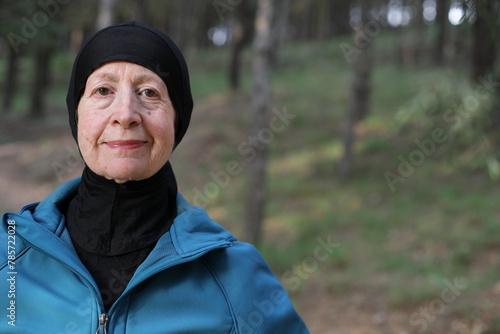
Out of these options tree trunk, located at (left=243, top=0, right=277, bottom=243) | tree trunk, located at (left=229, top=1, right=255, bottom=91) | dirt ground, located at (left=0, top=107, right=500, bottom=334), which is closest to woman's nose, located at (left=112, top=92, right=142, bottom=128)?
dirt ground, located at (left=0, top=107, right=500, bottom=334)

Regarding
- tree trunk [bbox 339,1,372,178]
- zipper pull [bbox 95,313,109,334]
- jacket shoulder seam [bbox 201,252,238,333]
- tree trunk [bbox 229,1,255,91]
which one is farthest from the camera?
tree trunk [bbox 229,1,255,91]

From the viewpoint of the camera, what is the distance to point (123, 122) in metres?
1.90

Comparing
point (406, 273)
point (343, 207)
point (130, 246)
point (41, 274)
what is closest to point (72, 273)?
point (41, 274)

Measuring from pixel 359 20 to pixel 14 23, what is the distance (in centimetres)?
760

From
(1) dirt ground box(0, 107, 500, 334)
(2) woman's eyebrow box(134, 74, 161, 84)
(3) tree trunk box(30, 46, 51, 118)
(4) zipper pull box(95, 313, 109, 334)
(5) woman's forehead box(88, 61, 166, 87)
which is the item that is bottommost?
(1) dirt ground box(0, 107, 500, 334)

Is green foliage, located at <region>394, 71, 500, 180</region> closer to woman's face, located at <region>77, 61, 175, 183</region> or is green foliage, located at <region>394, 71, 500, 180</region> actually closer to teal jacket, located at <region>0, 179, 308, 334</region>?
teal jacket, located at <region>0, 179, 308, 334</region>

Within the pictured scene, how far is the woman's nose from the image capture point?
1.90 meters

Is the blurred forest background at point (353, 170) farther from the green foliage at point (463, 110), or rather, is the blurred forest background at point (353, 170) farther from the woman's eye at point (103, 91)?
the woman's eye at point (103, 91)

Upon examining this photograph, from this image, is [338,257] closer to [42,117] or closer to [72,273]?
[72,273]

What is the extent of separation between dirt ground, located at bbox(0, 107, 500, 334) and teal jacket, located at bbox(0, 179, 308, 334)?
5.40 m

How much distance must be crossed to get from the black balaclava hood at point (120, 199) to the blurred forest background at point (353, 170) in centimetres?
236

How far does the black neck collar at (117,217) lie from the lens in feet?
6.48

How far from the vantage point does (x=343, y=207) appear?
11.3m

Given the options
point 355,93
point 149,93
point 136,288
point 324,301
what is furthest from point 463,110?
point 355,93
